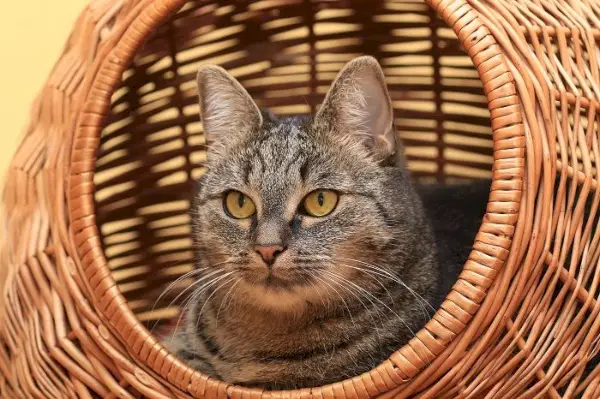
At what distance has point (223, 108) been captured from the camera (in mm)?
1306

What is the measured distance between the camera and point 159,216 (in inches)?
67.7

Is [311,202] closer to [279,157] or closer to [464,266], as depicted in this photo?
[279,157]

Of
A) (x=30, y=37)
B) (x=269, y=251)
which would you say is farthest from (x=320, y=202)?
(x=30, y=37)

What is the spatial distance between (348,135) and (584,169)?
14.0 inches

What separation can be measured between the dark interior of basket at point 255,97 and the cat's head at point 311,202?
0.93 ft

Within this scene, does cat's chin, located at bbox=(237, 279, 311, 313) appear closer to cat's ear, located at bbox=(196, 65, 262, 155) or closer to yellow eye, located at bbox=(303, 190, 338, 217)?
yellow eye, located at bbox=(303, 190, 338, 217)

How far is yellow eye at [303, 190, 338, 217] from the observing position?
1.17 m

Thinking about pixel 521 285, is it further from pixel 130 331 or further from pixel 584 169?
pixel 130 331

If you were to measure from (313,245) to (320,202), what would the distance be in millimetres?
83

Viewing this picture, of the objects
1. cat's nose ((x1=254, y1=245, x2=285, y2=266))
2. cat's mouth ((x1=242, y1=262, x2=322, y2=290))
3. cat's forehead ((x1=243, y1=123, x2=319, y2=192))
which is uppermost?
cat's forehead ((x1=243, y1=123, x2=319, y2=192))

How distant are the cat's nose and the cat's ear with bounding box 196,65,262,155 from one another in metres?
0.27

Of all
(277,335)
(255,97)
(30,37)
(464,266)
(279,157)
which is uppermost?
(30,37)

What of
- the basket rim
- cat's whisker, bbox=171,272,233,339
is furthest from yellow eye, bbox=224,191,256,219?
the basket rim

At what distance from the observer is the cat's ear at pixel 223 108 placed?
1.27m
